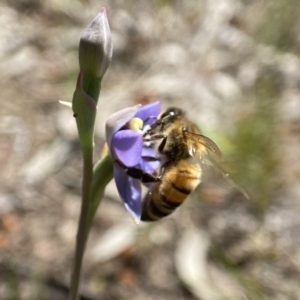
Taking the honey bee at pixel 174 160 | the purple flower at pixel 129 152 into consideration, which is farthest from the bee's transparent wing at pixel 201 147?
the purple flower at pixel 129 152

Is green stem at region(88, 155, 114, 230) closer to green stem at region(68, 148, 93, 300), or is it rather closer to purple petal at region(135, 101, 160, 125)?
green stem at region(68, 148, 93, 300)

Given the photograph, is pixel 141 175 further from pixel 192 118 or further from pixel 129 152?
pixel 192 118

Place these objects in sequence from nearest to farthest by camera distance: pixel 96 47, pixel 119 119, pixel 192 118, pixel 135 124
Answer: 1. pixel 96 47
2. pixel 119 119
3. pixel 135 124
4. pixel 192 118

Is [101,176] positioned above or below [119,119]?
below

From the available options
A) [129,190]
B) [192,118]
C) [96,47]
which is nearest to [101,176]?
[129,190]

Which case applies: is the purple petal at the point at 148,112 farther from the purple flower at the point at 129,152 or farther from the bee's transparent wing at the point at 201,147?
the bee's transparent wing at the point at 201,147

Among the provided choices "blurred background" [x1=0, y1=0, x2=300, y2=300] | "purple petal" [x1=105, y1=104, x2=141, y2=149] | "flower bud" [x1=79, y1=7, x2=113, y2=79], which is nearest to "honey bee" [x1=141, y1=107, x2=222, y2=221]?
"purple petal" [x1=105, y1=104, x2=141, y2=149]

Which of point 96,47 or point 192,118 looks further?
point 192,118
